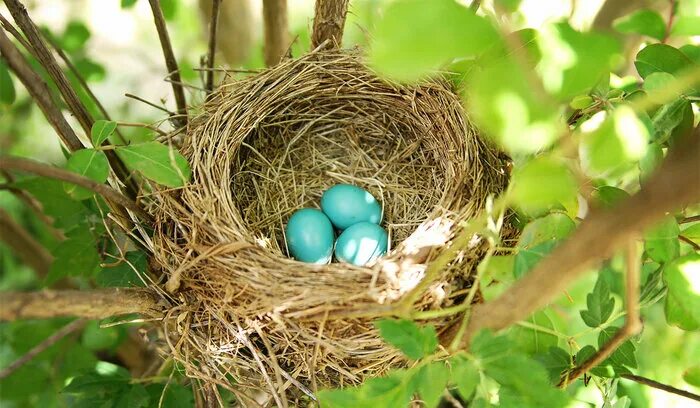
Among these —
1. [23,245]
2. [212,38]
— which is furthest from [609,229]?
[23,245]

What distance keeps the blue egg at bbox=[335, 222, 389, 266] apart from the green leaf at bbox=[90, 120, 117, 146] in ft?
1.84

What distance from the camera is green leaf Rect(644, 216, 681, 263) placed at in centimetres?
76

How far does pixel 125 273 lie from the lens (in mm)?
1047

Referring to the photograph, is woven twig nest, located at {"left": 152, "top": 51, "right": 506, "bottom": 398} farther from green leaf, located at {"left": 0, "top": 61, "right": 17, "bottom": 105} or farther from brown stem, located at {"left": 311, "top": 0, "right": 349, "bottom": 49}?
green leaf, located at {"left": 0, "top": 61, "right": 17, "bottom": 105}

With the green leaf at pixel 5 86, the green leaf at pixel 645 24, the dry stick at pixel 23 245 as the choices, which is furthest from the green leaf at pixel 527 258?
the dry stick at pixel 23 245

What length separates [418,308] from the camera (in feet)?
3.04

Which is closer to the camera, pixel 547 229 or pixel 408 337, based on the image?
pixel 408 337

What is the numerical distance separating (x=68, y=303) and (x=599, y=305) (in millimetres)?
646

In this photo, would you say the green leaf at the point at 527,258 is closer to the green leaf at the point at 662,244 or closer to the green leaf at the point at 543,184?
the green leaf at the point at 662,244

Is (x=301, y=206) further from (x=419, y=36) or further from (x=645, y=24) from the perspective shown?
(x=419, y=36)

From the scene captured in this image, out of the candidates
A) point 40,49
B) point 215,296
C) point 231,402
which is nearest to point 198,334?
point 215,296

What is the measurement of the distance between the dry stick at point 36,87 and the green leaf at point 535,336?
65 cm

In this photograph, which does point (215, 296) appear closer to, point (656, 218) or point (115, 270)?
point (115, 270)

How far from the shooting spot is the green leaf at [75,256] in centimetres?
113
